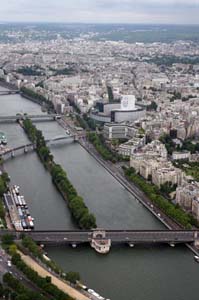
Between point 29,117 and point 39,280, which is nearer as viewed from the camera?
point 39,280

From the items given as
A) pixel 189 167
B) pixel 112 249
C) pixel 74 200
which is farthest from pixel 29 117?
pixel 112 249

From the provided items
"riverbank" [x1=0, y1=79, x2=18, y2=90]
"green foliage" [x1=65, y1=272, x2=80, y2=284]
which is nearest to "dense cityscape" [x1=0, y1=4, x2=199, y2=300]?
"green foliage" [x1=65, y1=272, x2=80, y2=284]

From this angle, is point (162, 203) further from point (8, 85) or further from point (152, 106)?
point (8, 85)

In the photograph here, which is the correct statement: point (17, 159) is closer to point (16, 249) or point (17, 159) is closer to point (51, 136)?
point (51, 136)

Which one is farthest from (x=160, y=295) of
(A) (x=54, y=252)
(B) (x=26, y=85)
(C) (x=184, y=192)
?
(B) (x=26, y=85)

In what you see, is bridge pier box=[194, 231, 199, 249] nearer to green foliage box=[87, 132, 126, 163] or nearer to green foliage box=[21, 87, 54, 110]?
green foliage box=[87, 132, 126, 163]
